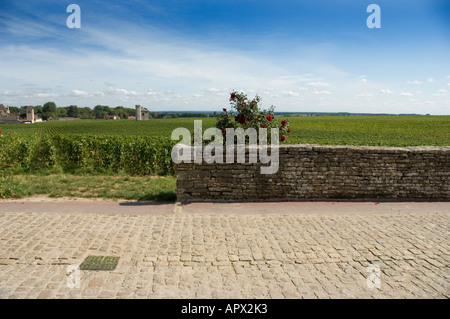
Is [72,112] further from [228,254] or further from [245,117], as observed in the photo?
[228,254]

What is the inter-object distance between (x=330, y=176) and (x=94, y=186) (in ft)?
23.8

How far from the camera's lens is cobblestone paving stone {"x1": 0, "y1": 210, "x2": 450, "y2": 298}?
4.15m

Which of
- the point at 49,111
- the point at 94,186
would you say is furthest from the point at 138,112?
the point at 94,186

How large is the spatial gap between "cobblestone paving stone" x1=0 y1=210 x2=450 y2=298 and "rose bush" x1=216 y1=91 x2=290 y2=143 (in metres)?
2.85

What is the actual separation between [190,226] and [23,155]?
10650 millimetres

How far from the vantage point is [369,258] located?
16.7 ft

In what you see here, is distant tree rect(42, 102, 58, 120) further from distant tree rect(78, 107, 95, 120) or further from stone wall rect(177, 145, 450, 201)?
stone wall rect(177, 145, 450, 201)

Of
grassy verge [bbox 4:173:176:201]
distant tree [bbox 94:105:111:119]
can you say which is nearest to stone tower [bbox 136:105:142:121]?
distant tree [bbox 94:105:111:119]

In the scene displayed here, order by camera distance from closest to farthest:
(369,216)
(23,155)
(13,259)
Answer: (13,259) → (369,216) → (23,155)

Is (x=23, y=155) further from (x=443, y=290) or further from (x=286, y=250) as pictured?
(x=443, y=290)

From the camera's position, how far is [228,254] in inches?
203

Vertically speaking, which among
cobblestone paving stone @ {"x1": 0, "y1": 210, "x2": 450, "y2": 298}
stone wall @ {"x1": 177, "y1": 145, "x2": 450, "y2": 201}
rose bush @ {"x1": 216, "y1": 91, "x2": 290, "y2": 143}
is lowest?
cobblestone paving stone @ {"x1": 0, "y1": 210, "x2": 450, "y2": 298}

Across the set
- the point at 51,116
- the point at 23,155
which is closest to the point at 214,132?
the point at 23,155
